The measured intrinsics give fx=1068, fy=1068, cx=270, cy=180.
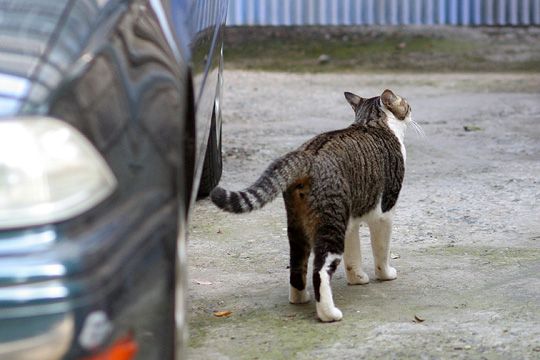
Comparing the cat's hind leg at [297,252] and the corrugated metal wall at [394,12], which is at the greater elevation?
the corrugated metal wall at [394,12]

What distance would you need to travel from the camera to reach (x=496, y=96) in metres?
9.83

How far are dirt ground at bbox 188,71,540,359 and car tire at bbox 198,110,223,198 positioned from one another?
12cm

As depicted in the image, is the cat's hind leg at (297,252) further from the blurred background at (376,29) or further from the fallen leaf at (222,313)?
the blurred background at (376,29)

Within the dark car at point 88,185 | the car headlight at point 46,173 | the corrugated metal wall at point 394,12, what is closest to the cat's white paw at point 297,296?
the dark car at point 88,185

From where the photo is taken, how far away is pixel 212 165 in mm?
6027

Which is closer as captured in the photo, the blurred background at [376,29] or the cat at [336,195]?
the cat at [336,195]

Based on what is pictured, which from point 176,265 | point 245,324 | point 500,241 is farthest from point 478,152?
point 176,265

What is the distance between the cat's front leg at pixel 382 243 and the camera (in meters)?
4.78

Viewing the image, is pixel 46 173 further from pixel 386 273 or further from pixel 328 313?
pixel 386 273

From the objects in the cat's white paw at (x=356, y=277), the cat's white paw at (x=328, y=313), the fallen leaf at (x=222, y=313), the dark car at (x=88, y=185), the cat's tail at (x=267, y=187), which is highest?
the dark car at (x=88, y=185)

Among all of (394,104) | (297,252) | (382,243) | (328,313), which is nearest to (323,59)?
(394,104)

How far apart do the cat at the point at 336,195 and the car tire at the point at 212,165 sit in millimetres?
1024

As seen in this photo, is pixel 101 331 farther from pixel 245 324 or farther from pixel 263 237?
pixel 263 237

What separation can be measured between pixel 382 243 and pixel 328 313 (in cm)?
68
